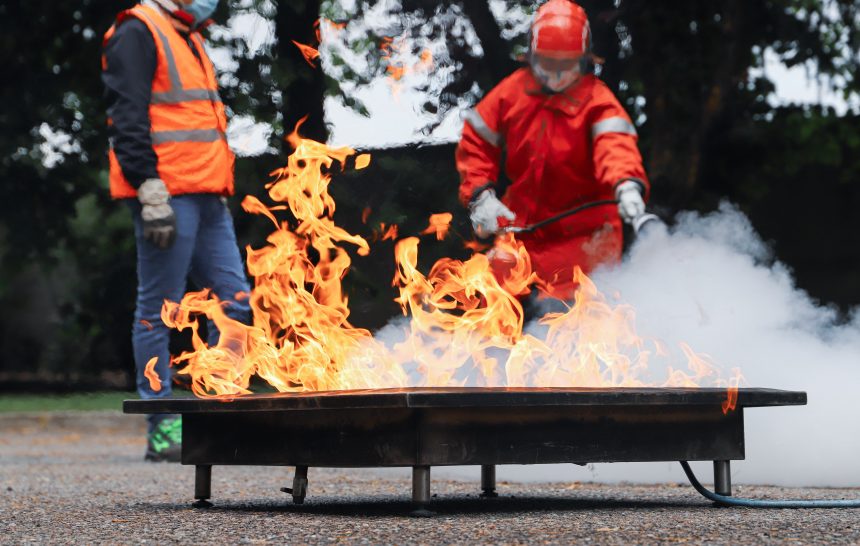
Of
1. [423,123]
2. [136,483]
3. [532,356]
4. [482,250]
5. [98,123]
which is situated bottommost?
[136,483]

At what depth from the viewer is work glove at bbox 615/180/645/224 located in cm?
571

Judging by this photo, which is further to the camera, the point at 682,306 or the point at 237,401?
the point at 682,306

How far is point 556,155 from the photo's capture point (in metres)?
6.07

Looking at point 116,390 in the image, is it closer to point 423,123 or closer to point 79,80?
point 79,80

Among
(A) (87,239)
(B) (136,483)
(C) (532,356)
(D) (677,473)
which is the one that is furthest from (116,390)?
(C) (532,356)

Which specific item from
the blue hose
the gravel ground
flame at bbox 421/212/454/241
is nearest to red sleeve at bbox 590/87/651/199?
flame at bbox 421/212/454/241

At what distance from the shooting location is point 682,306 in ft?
19.5

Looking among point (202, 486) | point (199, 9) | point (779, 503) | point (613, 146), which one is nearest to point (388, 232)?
point (613, 146)

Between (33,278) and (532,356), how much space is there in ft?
50.4

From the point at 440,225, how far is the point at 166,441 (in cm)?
174

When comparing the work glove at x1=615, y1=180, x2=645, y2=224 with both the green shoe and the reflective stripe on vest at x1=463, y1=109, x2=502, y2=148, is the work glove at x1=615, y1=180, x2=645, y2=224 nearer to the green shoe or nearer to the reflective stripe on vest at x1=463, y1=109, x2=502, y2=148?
the reflective stripe on vest at x1=463, y1=109, x2=502, y2=148

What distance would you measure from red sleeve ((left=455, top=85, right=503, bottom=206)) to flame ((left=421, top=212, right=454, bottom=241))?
0.25 m

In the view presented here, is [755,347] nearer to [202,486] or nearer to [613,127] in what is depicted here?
[613,127]

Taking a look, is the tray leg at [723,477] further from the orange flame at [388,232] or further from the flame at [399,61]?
the flame at [399,61]
